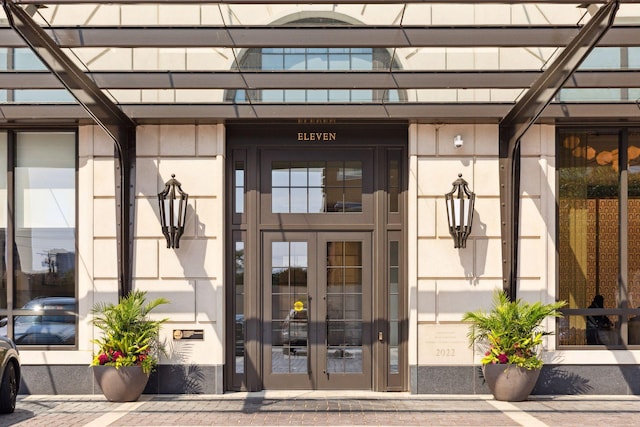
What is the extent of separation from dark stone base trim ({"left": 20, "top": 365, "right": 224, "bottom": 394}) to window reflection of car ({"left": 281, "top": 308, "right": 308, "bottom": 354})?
3.67ft

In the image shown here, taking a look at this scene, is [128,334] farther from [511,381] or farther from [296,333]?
[511,381]

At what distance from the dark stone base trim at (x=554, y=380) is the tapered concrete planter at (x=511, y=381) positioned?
578 millimetres

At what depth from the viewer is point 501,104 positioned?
991 centimetres

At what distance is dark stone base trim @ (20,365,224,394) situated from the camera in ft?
33.2

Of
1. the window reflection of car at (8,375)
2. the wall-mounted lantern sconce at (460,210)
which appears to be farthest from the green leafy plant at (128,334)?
the wall-mounted lantern sconce at (460,210)

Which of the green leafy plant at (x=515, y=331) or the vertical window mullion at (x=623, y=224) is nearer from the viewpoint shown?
the green leafy plant at (x=515, y=331)

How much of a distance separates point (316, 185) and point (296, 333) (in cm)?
228

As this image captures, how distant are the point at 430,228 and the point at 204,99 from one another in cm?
383

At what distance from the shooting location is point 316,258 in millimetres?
10625

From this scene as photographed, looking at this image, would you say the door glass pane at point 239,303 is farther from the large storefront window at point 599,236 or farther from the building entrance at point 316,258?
the large storefront window at point 599,236

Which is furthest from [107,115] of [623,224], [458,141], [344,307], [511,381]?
[623,224]

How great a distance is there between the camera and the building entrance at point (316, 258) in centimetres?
1053

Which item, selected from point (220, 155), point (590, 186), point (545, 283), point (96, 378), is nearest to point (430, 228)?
point (545, 283)

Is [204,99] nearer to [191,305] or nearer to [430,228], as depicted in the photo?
[191,305]
